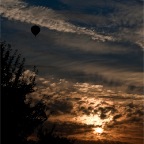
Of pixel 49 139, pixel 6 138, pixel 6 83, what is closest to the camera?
pixel 6 138

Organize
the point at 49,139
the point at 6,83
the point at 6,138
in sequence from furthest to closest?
the point at 49,139, the point at 6,83, the point at 6,138

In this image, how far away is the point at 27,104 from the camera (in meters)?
43.8

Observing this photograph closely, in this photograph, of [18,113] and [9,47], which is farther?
[9,47]

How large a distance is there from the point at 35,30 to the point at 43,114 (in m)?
8.95

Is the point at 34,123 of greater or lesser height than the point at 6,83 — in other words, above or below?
below

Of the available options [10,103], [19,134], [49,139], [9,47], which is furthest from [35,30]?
[49,139]

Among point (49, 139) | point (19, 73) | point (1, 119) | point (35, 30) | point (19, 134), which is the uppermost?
point (35, 30)

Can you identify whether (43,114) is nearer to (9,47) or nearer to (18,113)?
(18,113)

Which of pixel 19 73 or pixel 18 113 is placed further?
pixel 19 73

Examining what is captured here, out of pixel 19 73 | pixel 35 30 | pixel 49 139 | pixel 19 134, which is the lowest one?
pixel 49 139

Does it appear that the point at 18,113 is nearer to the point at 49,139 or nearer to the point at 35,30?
the point at 35,30

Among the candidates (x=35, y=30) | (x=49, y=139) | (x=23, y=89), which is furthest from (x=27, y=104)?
(x=49, y=139)

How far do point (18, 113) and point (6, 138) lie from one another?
2829 millimetres

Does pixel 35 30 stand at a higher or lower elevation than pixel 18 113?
higher
